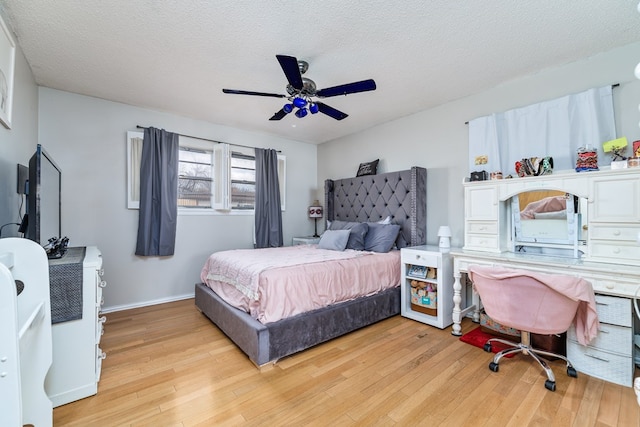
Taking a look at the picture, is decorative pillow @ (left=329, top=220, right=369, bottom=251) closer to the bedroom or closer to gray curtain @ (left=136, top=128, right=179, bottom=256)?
the bedroom

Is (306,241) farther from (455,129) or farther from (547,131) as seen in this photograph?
(547,131)

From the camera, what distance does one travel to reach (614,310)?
195cm

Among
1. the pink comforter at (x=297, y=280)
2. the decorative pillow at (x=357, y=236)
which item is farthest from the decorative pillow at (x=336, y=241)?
the pink comforter at (x=297, y=280)

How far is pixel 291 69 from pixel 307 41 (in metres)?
0.40

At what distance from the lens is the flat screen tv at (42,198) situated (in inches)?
65.0

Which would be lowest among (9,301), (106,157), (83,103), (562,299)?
(562,299)

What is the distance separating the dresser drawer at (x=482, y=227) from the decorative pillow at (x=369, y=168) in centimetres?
162

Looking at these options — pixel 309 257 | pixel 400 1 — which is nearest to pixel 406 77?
pixel 400 1

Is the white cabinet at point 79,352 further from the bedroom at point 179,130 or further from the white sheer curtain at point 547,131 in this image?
→ the white sheer curtain at point 547,131

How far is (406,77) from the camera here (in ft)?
9.02

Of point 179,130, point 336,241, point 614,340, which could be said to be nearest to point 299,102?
point 336,241

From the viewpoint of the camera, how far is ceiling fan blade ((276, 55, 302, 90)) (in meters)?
1.86

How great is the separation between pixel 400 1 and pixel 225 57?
1.49 metres

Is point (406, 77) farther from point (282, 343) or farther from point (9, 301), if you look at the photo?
point (9, 301)
